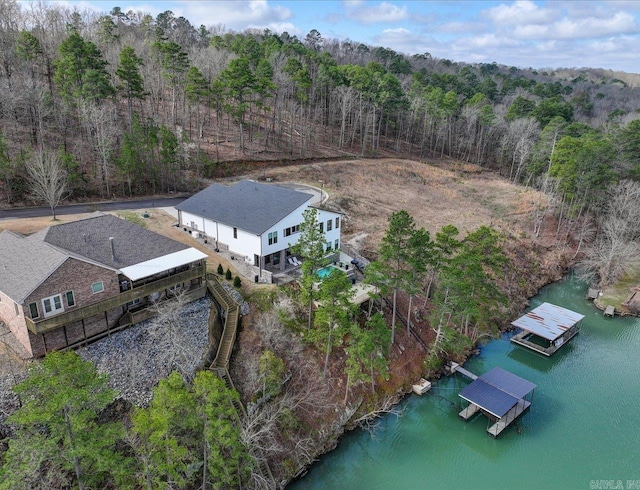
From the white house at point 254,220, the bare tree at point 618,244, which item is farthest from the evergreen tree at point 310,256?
the bare tree at point 618,244

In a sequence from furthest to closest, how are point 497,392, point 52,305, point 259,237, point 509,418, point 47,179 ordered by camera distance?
point 47,179
point 259,237
point 497,392
point 509,418
point 52,305

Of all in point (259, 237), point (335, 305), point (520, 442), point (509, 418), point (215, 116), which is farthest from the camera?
point (215, 116)

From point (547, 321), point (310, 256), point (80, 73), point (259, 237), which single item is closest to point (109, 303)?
point (259, 237)

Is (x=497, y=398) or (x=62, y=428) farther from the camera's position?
(x=497, y=398)

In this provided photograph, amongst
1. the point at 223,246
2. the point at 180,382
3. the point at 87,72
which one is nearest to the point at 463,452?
the point at 180,382

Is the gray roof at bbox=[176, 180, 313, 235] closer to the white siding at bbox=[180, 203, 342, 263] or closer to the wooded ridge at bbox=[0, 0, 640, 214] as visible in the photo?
the white siding at bbox=[180, 203, 342, 263]

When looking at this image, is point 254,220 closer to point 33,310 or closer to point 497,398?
point 33,310
